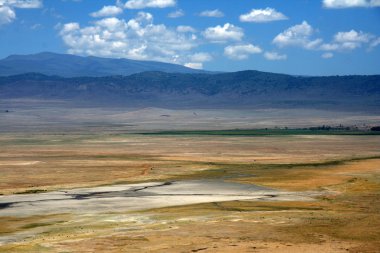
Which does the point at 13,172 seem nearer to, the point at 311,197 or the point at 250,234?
the point at 311,197

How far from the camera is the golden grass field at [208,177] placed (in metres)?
33.8

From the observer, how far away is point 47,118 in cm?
19625

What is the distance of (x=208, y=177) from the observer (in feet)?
205

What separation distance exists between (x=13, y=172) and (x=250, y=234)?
37.4 m

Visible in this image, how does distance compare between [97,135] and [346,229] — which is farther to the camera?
[97,135]

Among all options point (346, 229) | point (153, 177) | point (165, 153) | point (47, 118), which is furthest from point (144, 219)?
point (47, 118)

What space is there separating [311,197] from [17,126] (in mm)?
122857

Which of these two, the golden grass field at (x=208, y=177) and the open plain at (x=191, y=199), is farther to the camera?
the open plain at (x=191, y=199)

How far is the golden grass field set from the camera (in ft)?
111

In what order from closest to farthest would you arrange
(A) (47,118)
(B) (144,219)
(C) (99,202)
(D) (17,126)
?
(B) (144,219)
(C) (99,202)
(D) (17,126)
(A) (47,118)

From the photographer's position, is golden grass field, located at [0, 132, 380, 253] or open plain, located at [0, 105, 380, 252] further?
open plain, located at [0, 105, 380, 252]

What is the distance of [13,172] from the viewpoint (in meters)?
67.7

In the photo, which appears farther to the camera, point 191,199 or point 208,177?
point 208,177

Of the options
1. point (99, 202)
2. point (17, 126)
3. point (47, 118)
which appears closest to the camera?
point (99, 202)
